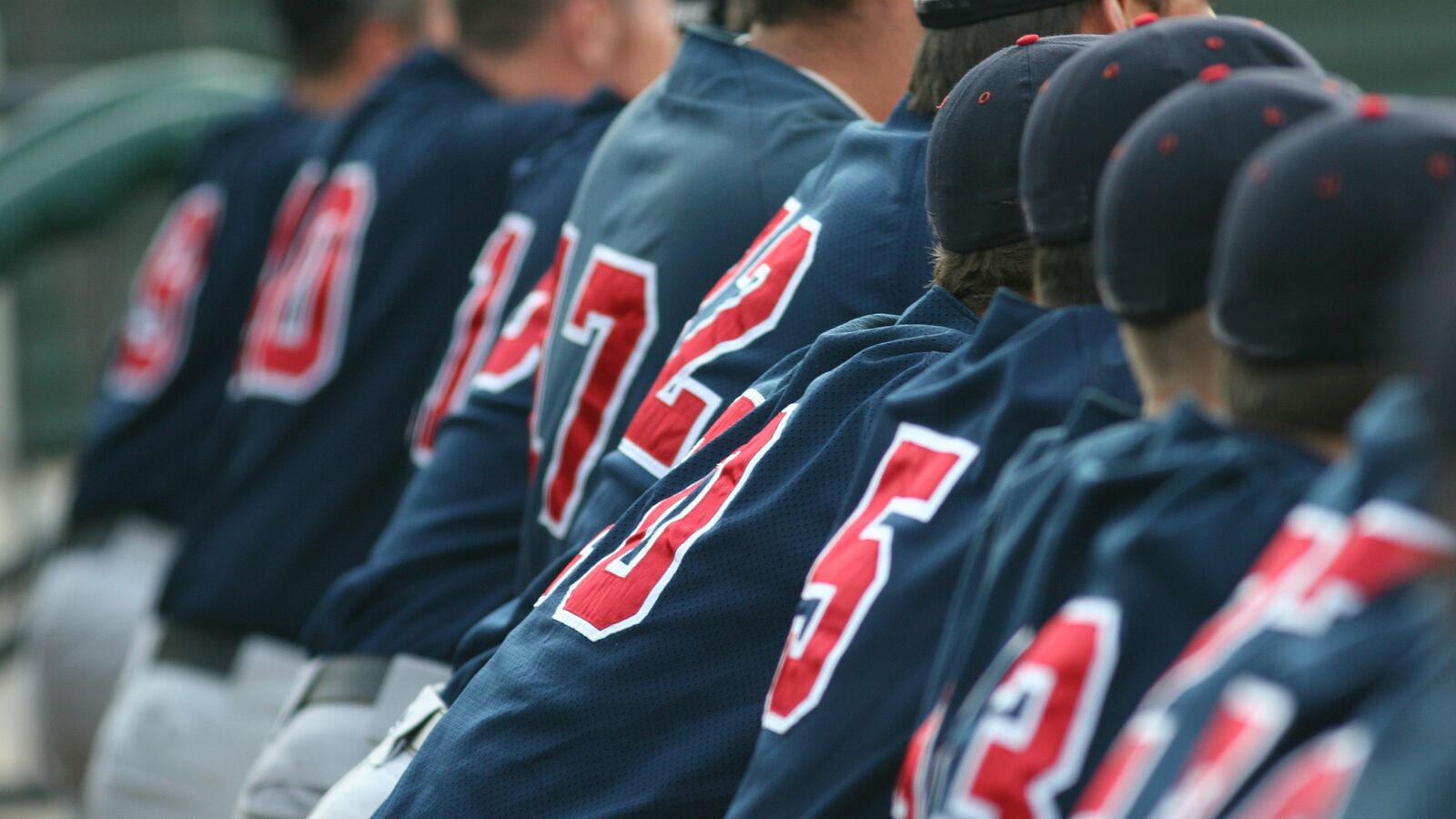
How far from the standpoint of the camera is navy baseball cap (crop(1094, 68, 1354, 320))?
Answer: 140cm

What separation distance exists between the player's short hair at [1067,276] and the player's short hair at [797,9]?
1.11m

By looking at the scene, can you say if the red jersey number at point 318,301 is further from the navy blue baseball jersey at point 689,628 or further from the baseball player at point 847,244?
the navy blue baseball jersey at point 689,628

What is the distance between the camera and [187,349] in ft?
16.2

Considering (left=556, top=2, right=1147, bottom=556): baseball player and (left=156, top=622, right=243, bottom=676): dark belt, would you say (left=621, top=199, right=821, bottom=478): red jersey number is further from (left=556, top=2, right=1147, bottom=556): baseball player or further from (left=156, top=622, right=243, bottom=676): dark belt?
(left=156, top=622, right=243, bottom=676): dark belt

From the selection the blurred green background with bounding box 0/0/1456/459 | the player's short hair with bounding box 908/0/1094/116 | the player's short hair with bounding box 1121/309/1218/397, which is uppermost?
the player's short hair with bounding box 908/0/1094/116

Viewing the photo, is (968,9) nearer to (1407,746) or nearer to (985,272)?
(985,272)

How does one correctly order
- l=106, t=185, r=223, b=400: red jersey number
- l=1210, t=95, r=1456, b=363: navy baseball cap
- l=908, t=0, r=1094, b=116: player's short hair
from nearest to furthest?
1. l=1210, t=95, r=1456, b=363: navy baseball cap
2. l=908, t=0, r=1094, b=116: player's short hair
3. l=106, t=185, r=223, b=400: red jersey number

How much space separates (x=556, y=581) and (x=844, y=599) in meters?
0.71

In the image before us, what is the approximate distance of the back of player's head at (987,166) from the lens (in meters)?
1.81

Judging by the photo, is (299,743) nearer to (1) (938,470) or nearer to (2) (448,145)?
(2) (448,145)

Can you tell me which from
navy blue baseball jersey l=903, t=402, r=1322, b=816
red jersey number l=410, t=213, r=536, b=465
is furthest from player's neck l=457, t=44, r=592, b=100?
navy blue baseball jersey l=903, t=402, r=1322, b=816

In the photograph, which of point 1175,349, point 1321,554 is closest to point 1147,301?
point 1175,349

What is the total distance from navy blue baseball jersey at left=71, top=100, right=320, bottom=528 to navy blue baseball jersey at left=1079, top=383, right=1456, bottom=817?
3913 mm

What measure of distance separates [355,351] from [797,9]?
5.11 feet
